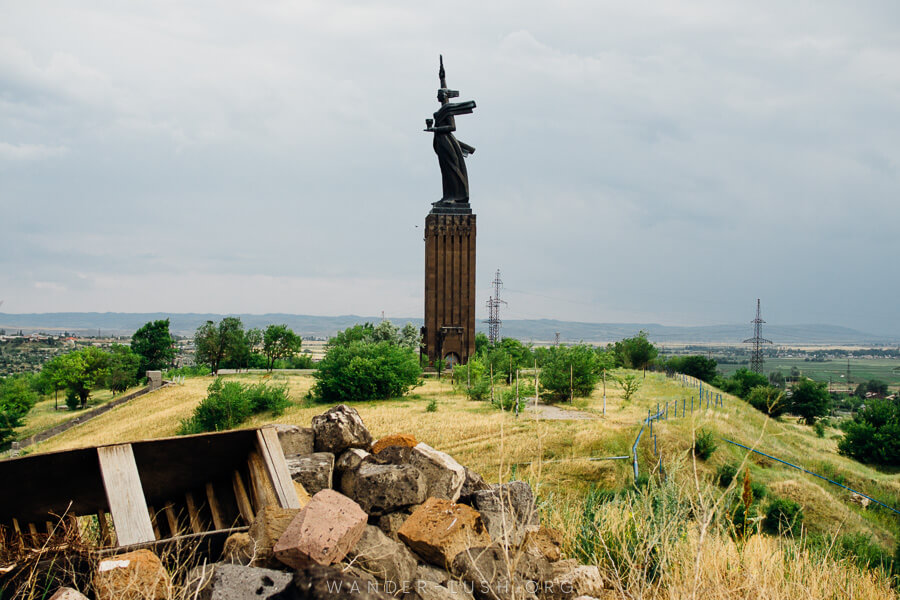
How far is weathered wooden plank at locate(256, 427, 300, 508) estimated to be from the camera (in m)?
4.85

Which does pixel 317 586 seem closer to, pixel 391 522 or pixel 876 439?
pixel 391 522

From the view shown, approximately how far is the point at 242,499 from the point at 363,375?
73.2 feet

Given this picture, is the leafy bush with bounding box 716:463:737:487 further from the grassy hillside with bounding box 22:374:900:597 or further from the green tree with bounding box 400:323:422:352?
the green tree with bounding box 400:323:422:352

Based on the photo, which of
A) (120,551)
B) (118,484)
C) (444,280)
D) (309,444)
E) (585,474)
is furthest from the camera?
(444,280)

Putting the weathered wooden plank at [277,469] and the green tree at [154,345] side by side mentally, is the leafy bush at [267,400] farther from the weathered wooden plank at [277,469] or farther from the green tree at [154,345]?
the green tree at [154,345]

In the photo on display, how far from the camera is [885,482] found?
19.3m

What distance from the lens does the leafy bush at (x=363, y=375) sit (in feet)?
90.7

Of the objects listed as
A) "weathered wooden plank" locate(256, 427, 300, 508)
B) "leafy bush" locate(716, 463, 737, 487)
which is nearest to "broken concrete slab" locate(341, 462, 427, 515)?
"weathered wooden plank" locate(256, 427, 300, 508)

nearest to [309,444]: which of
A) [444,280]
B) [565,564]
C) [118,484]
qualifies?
[118,484]

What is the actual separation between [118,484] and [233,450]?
112 centimetres

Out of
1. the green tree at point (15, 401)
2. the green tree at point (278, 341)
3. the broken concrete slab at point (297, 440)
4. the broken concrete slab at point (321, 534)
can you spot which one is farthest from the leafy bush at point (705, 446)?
the green tree at point (278, 341)

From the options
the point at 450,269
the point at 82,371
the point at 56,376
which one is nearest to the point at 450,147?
the point at 450,269

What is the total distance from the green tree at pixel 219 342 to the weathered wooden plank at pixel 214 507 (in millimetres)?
49425

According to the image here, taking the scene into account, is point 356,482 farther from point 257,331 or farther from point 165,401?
point 257,331
